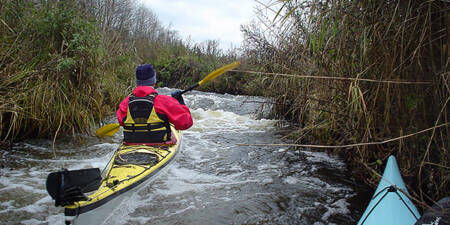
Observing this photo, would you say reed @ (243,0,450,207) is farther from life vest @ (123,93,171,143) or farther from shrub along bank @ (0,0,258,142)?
shrub along bank @ (0,0,258,142)

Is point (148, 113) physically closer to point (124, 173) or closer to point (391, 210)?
point (124, 173)

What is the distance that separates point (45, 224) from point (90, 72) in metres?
3.04

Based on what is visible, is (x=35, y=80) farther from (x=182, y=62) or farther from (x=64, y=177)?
(x=182, y=62)

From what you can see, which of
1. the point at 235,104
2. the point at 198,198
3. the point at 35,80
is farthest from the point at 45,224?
the point at 235,104

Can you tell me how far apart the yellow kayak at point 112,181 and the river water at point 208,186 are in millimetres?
190

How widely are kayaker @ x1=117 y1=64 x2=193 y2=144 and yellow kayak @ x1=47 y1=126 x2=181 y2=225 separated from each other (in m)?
0.16

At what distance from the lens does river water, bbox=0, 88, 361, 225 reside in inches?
117

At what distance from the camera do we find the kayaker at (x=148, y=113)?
12.4ft

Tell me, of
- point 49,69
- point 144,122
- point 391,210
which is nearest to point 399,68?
point 391,210

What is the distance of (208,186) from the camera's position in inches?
151

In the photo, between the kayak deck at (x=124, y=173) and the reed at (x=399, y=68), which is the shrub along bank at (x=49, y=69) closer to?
the kayak deck at (x=124, y=173)

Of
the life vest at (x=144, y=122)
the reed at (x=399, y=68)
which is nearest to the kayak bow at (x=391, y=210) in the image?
the reed at (x=399, y=68)

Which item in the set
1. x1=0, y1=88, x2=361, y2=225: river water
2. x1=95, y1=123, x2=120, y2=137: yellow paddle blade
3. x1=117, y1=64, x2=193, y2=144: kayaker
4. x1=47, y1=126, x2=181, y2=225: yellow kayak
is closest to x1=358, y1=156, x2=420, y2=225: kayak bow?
x1=0, y1=88, x2=361, y2=225: river water

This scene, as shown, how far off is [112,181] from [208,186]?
1339mm
